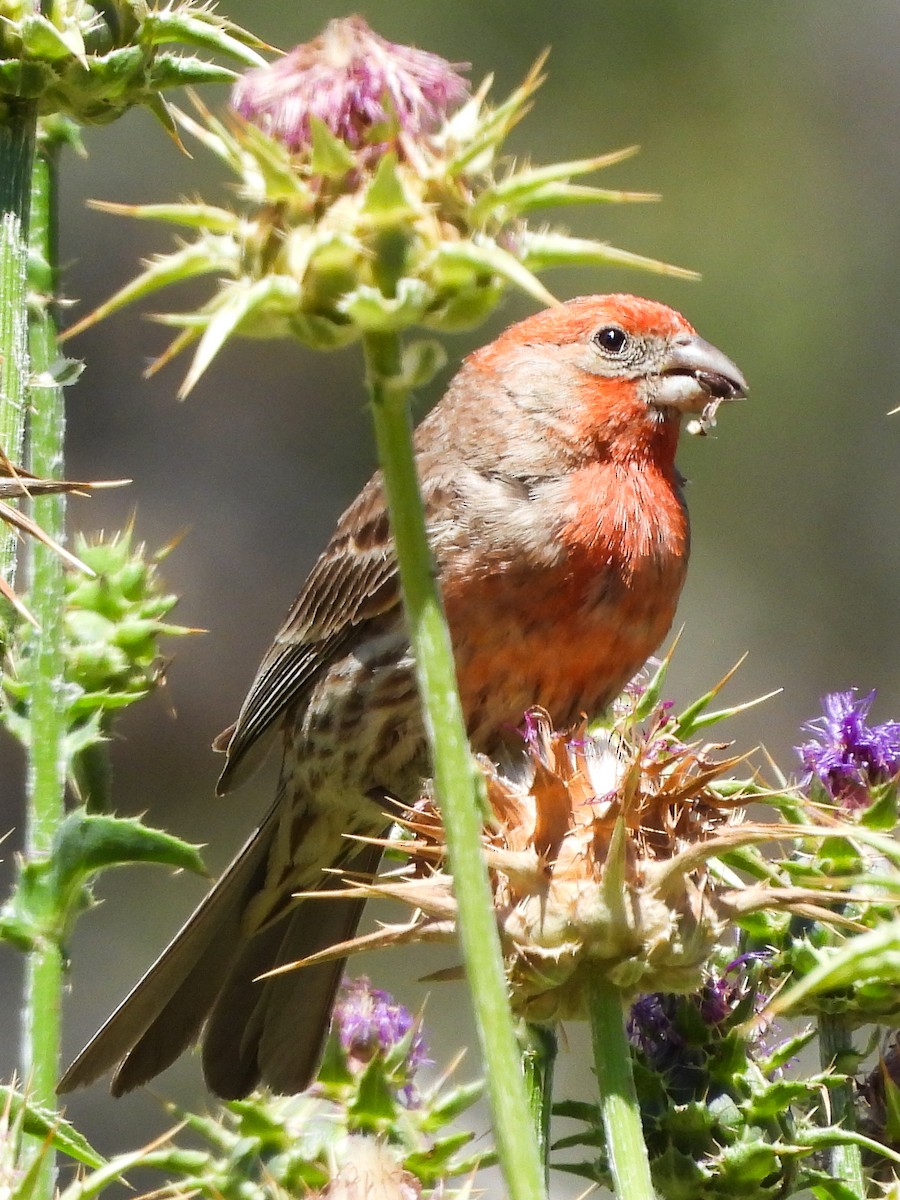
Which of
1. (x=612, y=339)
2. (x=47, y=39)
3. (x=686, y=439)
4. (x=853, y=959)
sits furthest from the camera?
(x=686, y=439)

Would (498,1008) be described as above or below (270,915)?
below

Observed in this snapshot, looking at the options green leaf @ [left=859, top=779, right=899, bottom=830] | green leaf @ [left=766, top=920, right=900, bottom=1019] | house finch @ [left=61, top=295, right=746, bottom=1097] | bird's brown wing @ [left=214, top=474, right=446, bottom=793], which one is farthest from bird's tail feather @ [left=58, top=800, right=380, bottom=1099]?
green leaf @ [left=766, top=920, right=900, bottom=1019]

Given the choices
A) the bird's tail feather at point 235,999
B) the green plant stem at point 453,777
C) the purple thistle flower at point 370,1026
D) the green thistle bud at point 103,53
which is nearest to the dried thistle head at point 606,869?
the green plant stem at point 453,777

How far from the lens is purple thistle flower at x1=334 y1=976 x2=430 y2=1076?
3.40m

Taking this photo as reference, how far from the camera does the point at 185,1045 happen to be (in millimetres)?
4477

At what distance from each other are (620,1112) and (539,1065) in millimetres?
728

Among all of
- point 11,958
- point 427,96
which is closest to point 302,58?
point 427,96

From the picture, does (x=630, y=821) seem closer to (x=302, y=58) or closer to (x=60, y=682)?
(x=302, y=58)

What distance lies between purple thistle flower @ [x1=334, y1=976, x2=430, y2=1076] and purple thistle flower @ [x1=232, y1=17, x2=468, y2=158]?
6.32ft

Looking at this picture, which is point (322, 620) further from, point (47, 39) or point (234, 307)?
point (234, 307)

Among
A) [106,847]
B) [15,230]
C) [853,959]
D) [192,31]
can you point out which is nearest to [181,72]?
[192,31]

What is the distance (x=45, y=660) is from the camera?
3.25 metres

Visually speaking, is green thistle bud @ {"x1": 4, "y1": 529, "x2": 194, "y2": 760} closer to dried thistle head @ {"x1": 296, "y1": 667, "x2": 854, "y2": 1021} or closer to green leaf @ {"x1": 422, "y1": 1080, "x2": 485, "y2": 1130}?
green leaf @ {"x1": 422, "y1": 1080, "x2": 485, "y2": 1130}

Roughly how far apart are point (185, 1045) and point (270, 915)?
59cm
